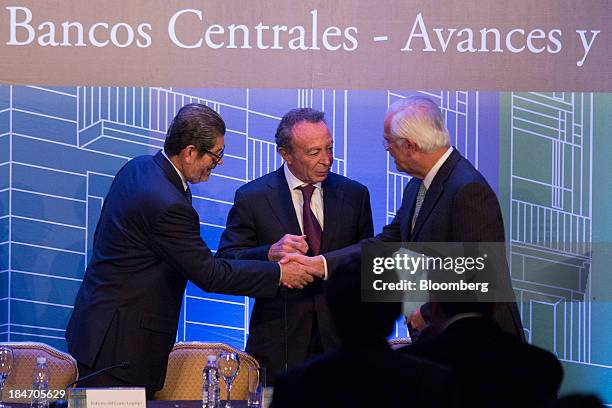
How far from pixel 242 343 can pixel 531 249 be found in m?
1.40

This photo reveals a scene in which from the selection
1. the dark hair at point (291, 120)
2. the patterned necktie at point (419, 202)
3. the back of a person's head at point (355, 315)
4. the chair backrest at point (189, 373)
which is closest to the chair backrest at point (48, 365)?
the chair backrest at point (189, 373)

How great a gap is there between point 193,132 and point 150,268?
1.94 ft

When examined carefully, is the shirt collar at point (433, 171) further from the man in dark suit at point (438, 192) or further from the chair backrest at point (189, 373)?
the chair backrest at point (189, 373)

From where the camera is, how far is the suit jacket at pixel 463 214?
17.1ft

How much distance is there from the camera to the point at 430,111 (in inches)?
216

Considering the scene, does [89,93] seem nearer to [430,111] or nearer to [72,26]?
[72,26]

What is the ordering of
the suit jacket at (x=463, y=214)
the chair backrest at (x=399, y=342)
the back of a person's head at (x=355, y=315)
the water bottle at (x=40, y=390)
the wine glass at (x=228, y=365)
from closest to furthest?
the back of a person's head at (x=355, y=315), the water bottle at (x=40, y=390), the wine glass at (x=228, y=365), the suit jacket at (x=463, y=214), the chair backrest at (x=399, y=342)

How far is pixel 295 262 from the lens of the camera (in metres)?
5.62

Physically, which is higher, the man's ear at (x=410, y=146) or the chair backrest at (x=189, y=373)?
the man's ear at (x=410, y=146)

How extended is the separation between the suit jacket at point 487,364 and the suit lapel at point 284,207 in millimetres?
1379

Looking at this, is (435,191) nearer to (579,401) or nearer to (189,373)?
(189,373)

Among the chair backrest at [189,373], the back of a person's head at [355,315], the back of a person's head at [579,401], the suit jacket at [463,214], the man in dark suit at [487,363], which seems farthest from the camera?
the chair backrest at [189,373]

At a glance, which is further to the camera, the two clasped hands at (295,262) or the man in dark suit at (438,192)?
the two clasped hands at (295,262)

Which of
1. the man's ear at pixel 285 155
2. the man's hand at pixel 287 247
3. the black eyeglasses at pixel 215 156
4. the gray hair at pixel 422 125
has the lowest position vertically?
the man's hand at pixel 287 247
